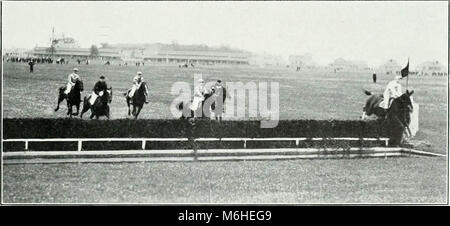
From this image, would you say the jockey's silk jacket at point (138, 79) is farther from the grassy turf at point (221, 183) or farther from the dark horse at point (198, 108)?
the grassy turf at point (221, 183)

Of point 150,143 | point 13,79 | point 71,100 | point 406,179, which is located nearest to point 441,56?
point 406,179

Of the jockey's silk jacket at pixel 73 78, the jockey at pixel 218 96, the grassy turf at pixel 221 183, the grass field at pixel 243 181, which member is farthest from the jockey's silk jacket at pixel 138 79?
the grassy turf at pixel 221 183

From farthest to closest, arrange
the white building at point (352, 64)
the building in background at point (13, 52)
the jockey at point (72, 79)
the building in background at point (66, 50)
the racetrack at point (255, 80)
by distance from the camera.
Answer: the racetrack at point (255, 80), the white building at point (352, 64), the jockey at point (72, 79), the building in background at point (66, 50), the building in background at point (13, 52)

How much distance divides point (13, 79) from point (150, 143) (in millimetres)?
15859

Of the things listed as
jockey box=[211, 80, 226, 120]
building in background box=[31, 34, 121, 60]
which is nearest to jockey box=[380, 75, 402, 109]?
jockey box=[211, 80, 226, 120]

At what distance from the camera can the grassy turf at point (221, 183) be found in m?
9.97

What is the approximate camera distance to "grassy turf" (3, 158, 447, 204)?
997 centimetres

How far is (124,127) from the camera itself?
13.7 meters

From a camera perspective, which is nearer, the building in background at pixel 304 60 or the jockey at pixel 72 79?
the jockey at pixel 72 79

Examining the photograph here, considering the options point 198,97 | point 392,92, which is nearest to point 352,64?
point 392,92

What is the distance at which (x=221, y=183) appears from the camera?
11.1m

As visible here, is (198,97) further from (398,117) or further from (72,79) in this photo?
(398,117)
